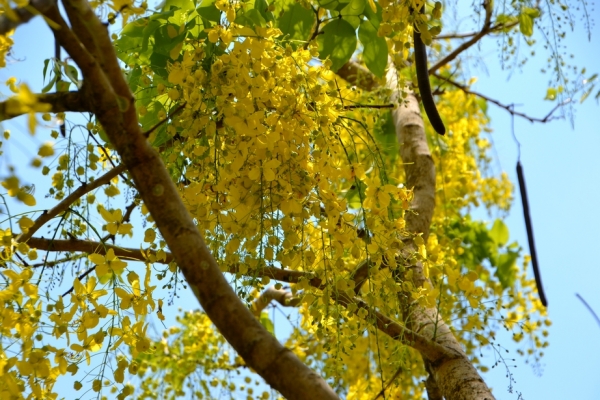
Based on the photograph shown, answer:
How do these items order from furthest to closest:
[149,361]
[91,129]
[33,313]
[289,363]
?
[149,361] < [91,129] < [33,313] < [289,363]

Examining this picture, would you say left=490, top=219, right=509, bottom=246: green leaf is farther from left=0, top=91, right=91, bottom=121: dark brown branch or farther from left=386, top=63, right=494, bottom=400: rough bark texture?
left=0, top=91, right=91, bottom=121: dark brown branch

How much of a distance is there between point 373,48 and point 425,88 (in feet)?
0.77

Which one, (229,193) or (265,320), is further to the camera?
(265,320)

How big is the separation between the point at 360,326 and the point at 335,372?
9 cm

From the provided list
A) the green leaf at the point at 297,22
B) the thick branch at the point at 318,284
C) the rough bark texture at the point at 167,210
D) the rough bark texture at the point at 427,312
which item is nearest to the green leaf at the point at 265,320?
the rough bark texture at the point at 427,312

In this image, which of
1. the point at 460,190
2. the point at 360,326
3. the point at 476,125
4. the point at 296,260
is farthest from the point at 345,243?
the point at 476,125

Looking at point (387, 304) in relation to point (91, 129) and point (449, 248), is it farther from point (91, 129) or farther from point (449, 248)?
point (449, 248)

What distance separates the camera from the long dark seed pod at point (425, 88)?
38.3 inches

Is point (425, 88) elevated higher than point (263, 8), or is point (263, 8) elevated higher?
point (263, 8)

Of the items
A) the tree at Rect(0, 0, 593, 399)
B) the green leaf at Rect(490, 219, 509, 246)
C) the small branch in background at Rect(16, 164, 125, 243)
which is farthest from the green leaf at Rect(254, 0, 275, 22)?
the green leaf at Rect(490, 219, 509, 246)

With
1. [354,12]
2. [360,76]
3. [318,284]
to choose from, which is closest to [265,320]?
[360,76]

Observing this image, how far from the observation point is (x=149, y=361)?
206 cm

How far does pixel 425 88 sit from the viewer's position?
3.22 ft

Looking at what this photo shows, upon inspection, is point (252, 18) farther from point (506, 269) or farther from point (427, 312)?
point (506, 269)
